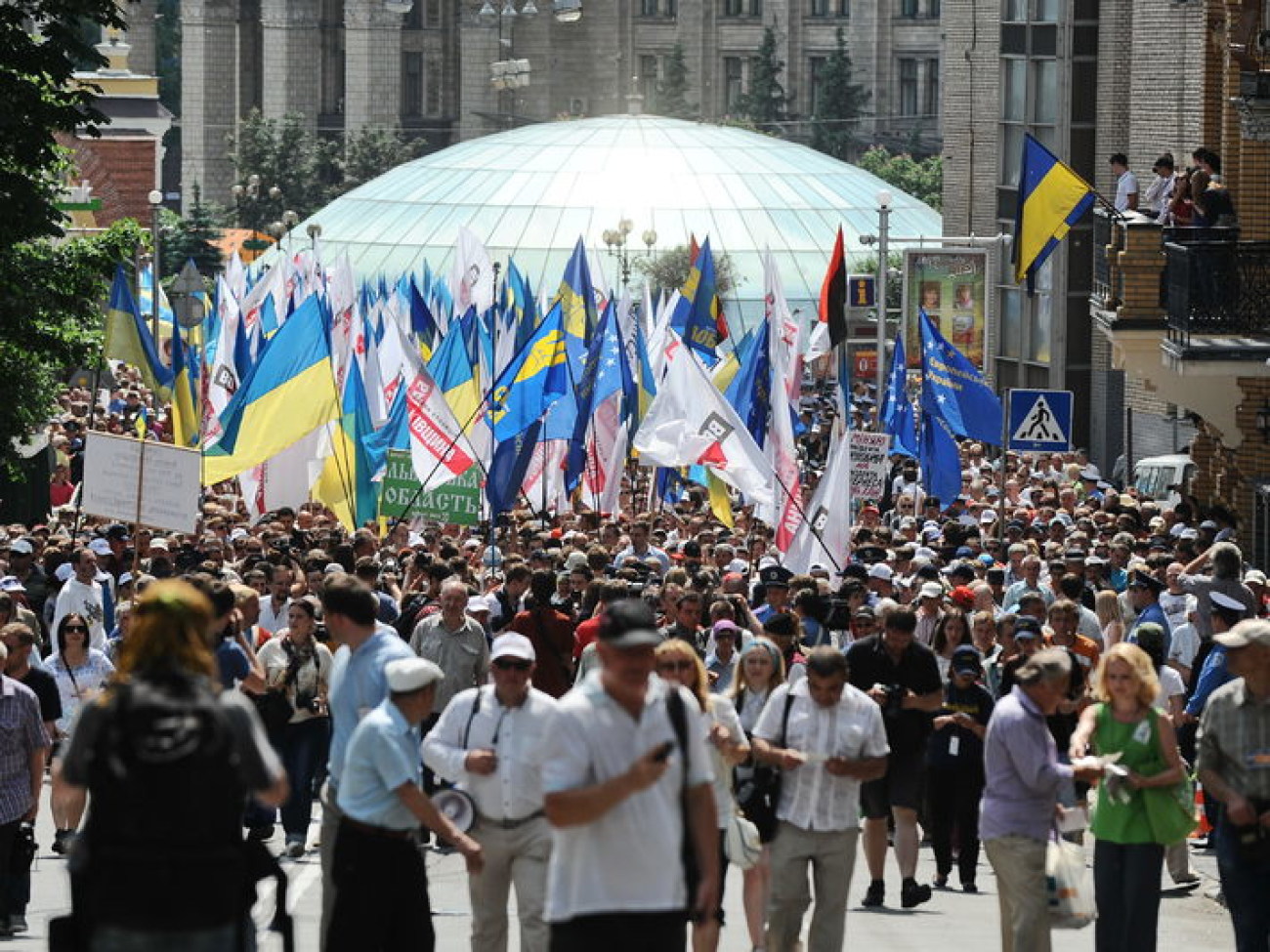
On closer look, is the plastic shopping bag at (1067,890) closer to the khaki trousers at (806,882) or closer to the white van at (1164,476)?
the khaki trousers at (806,882)

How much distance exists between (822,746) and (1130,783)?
114 centimetres

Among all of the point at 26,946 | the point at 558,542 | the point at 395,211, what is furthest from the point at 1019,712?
the point at 395,211

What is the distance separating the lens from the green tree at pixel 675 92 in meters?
128

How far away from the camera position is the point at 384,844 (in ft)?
33.6

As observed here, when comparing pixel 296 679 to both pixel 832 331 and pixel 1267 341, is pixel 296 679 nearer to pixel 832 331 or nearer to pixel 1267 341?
pixel 1267 341

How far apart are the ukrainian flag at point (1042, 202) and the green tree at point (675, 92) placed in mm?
99378

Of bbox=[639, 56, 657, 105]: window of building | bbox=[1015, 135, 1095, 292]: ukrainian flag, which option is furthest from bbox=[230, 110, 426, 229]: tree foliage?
bbox=[1015, 135, 1095, 292]: ukrainian flag

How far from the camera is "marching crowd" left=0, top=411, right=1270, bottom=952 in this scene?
26.3 ft

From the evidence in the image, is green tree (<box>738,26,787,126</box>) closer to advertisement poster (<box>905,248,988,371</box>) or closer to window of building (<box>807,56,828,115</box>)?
window of building (<box>807,56,828,115</box>)

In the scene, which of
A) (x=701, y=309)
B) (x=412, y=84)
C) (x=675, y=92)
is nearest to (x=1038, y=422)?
(x=701, y=309)

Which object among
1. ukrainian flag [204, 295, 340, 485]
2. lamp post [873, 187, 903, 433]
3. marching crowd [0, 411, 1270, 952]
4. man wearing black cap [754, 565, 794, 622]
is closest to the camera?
marching crowd [0, 411, 1270, 952]

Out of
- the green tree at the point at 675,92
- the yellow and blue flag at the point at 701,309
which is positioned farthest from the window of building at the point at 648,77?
the yellow and blue flag at the point at 701,309

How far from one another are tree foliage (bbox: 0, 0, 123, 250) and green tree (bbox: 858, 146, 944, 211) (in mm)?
82013

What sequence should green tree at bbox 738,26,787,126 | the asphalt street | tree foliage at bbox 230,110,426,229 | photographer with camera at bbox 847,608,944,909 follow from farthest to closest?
1. green tree at bbox 738,26,787,126
2. tree foliage at bbox 230,110,426,229
3. photographer with camera at bbox 847,608,944,909
4. the asphalt street
